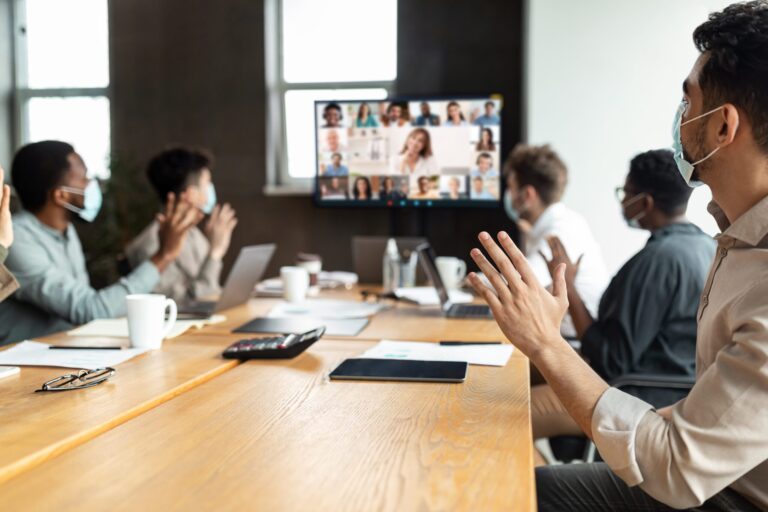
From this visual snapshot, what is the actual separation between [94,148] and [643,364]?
4.51m

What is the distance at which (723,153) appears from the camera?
1.17 metres

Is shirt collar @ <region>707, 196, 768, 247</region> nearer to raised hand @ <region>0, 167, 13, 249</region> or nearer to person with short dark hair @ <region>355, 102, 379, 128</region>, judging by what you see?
raised hand @ <region>0, 167, 13, 249</region>

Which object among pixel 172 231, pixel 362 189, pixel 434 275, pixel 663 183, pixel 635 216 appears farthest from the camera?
pixel 362 189

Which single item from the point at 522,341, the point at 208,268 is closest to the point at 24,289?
the point at 208,268

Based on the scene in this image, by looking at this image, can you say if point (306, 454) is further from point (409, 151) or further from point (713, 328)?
point (409, 151)

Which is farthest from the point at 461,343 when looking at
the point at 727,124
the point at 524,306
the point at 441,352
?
the point at 727,124

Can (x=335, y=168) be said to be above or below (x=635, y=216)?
above

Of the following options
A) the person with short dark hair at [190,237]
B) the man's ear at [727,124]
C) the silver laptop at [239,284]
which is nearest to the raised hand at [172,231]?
the silver laptop at [239,284]

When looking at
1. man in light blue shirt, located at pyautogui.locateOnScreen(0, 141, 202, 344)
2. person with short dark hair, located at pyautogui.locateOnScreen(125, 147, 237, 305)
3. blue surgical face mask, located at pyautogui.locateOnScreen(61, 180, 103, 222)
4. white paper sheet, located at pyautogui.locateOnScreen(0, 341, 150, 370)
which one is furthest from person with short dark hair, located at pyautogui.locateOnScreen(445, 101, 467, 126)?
white paper sheet, located at pyautogui.locateOnScreen(0, 341, 150, 370)

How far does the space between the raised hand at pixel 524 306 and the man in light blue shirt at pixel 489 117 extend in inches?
105

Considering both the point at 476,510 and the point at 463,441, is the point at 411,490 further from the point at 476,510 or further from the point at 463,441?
the point at 463,441

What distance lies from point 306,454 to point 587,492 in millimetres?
653

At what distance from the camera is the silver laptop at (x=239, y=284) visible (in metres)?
2.34

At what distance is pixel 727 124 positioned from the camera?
1138mm
